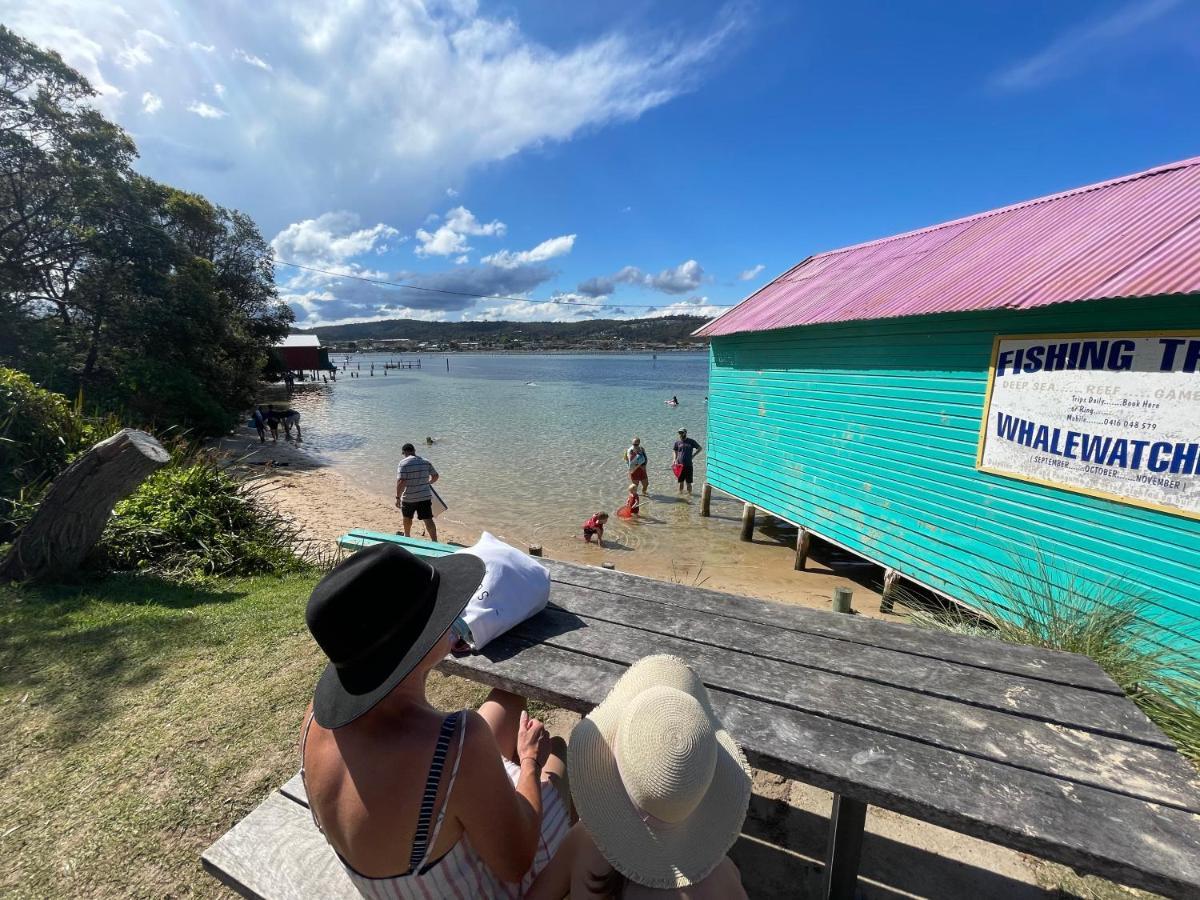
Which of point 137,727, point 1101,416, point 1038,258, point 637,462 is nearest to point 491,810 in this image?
point 137,727

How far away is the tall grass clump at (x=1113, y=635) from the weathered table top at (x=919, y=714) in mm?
1335

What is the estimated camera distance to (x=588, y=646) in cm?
224

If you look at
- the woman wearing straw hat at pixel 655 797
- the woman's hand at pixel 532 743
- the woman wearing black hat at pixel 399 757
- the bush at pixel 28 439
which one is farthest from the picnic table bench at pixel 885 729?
the bush at pixel 28 439

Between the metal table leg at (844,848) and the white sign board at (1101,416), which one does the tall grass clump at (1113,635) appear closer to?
the white sign board at (1101,416)

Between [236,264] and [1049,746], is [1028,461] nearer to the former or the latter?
[1049,746]

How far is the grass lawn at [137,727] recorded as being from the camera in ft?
7.79

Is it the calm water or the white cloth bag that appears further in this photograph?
the calm water

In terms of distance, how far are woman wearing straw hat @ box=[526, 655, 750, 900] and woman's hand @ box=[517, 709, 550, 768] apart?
0.57m

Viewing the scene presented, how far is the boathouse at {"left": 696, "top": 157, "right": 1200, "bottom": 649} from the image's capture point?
14.6 ft

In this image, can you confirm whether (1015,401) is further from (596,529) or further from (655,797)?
(596,529)

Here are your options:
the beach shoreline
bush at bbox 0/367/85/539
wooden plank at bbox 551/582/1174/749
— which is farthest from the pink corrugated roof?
bush at bbox 0/367/85/539

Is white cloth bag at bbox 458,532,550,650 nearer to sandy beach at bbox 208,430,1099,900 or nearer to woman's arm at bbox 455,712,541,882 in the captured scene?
woman's arm at bbox 455,712,541,882

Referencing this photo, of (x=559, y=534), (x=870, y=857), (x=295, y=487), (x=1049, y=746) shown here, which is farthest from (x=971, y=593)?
(x=295, y=487)

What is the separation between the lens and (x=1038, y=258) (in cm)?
562
